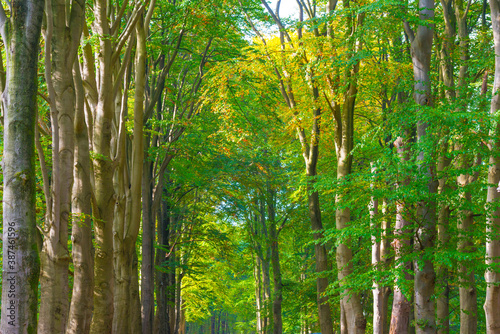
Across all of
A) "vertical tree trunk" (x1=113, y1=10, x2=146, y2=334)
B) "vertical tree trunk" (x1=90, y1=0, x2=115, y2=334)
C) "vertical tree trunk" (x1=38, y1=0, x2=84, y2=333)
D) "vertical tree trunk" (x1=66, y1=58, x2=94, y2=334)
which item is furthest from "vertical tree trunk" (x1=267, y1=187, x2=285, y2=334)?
"vertical tree trunk" (x1=38, y1=0, x2=84, y2=333)

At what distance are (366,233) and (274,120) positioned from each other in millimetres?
9815

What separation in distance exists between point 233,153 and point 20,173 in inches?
568

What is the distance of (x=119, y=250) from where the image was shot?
10.6 m

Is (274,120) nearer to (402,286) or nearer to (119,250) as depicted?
(119,250)

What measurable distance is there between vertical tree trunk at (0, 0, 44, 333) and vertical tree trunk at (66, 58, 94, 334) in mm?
3066

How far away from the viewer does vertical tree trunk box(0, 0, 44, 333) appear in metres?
4.32

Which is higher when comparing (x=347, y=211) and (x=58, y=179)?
(x=347, y=211)

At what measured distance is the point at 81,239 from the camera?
766cm

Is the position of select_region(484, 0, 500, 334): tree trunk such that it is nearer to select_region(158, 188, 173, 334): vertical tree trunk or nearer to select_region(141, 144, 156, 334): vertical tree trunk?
select_region(141, 144, 156, 334): vertical tree trunk

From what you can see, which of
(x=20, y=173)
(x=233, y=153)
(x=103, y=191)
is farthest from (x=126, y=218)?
(x=233, y=153)

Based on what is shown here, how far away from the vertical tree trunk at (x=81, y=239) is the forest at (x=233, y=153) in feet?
0.08

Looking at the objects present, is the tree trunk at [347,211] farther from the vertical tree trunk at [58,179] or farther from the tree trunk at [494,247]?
the vertical tree trunk at [58,179]

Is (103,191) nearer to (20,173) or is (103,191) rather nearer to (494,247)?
(20,173)

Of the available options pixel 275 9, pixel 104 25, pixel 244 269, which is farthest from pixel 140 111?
pixel 244 269
